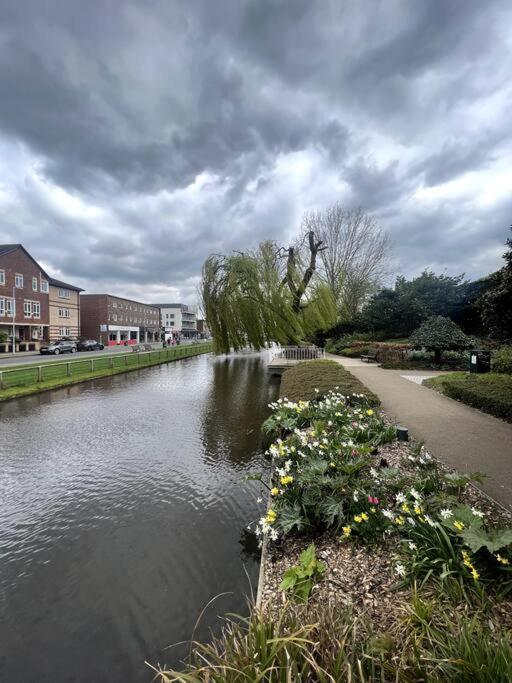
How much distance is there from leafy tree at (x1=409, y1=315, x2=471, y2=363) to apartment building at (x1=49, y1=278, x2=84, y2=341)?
139ft

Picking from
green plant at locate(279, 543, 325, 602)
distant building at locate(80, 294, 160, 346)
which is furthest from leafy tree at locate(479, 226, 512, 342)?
distant building at locate(80, 294, 160, 346)

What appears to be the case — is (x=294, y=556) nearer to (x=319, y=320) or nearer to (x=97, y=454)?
(x=97, y=454)

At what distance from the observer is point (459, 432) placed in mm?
6133

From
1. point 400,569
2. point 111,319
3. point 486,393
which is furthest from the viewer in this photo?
point 111,319

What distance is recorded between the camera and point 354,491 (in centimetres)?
341

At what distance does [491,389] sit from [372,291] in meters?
25.2

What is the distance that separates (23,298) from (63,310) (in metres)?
8.03

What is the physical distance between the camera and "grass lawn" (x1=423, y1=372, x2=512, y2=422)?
7.07 m

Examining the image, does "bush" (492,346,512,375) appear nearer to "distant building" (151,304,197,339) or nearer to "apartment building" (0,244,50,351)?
"apartment building" (0,244,50,351)

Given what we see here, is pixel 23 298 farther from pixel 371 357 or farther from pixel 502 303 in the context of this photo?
pixel 502 303

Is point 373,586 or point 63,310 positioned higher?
point 63,310

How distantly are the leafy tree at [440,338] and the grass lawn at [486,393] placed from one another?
21.5ft

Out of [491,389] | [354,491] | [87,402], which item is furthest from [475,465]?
[87,402]

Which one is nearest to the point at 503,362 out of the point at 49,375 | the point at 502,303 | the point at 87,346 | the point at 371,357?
the point at 502,303
